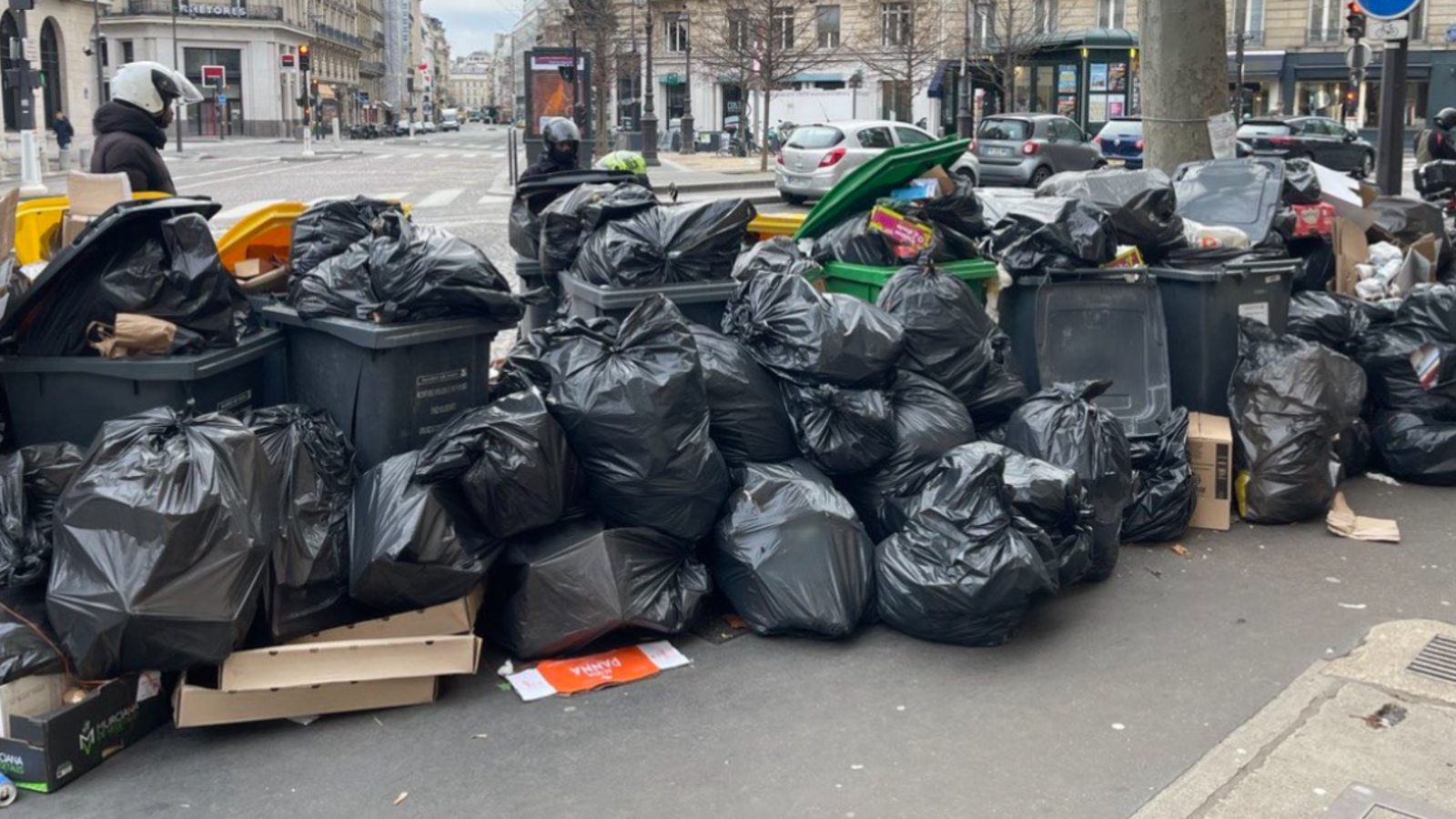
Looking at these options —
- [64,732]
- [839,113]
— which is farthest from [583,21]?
[64,732]

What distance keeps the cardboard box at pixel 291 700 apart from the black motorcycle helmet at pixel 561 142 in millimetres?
4283

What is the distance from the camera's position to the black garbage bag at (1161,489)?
5078 millimetres

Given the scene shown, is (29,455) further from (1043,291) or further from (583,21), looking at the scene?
(583,21)

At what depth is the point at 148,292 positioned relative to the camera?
13.0ft

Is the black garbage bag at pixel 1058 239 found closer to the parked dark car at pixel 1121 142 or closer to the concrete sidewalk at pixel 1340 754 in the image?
the concrete sidewalk at pixel 1340 754

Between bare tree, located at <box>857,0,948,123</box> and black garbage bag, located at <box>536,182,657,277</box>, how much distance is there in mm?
34807

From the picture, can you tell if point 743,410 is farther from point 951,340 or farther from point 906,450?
point 951,340

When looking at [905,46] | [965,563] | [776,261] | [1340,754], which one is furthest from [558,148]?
[905,46]

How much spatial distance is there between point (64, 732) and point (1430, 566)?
4.60 metres

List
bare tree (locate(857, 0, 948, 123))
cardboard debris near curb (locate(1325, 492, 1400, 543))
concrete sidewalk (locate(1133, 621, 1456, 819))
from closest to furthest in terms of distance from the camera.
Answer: concrete sidewalk (locate(1133, 621, 1456, 819)) → cardboard debris near curb (locate(1325, 492, 1400, 543)) → bare tree (locate(857, 0, 948, 123))

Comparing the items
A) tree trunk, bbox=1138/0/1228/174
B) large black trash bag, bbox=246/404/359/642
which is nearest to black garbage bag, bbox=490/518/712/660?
large black trash bag, bbox=246/404/359/642

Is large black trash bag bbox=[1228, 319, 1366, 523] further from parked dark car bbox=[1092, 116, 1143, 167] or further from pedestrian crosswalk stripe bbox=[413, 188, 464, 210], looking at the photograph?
parked dark car bbox=[1092, 116, 1143, 167]

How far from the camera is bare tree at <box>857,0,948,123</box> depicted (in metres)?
41.2

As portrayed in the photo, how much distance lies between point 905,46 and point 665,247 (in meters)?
39.1
